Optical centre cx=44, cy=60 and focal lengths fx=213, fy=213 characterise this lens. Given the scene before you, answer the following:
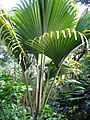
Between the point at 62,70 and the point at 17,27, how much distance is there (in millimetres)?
639

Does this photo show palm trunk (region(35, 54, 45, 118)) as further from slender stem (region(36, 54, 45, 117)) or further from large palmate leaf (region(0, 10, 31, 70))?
large palmate leaf (region(0, 10, 31, 70))

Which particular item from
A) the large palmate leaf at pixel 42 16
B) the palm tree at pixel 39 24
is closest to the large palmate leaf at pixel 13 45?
the palm tree at pixel 39 24

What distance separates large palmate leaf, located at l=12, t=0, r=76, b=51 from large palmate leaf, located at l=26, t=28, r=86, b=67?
0.56 feet

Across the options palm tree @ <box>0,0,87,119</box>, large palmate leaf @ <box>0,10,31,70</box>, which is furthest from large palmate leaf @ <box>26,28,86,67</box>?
large palmate leaf @ <box>0,10,31,70</box>

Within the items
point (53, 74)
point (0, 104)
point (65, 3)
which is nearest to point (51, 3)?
point (65, 3)

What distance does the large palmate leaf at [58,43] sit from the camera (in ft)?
5.55

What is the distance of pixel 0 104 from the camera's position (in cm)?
228

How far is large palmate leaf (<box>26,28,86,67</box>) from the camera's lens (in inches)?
66.6

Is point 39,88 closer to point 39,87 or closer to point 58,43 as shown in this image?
point 39,87

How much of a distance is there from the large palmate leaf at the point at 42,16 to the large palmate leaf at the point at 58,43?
0.56ft

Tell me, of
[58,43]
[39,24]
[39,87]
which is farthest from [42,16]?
[39,87]

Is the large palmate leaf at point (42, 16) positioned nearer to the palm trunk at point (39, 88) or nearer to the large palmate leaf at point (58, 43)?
the large palmate leaf at point (58, 43)

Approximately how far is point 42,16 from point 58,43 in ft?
1.15

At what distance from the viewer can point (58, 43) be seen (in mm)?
1726
